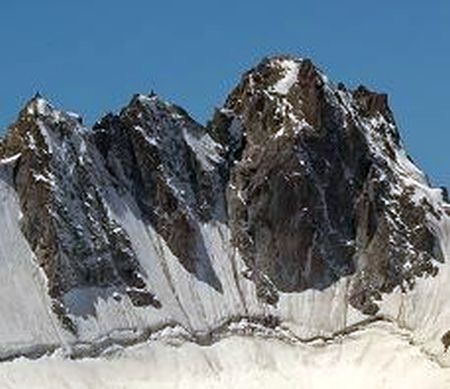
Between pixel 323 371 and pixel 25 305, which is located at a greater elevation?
pixel 25 305

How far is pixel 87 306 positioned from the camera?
192750 millimetres

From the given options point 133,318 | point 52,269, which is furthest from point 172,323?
point 52,269

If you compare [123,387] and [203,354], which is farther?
[203,354]

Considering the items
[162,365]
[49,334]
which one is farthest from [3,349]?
[162,365]

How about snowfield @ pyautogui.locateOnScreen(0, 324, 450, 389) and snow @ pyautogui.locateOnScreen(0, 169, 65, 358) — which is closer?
snowfield @ pyautogui.locateOnScreen(0, 324, 450, 389)

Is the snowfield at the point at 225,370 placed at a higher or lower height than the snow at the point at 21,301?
lower

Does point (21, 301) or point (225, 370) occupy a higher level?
point (21, 301)

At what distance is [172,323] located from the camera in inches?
7800

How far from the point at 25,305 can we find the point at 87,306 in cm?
951

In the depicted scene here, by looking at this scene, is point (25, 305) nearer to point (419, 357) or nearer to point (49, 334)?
point (49, 334)

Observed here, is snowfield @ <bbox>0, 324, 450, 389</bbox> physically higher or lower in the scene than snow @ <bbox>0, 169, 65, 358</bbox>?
lower

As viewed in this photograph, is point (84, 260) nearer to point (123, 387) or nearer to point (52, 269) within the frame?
point (52, 269)

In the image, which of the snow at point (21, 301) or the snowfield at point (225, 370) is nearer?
the snowfield at point (225, 370)

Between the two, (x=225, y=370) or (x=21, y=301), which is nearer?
(x=21, y=301)
